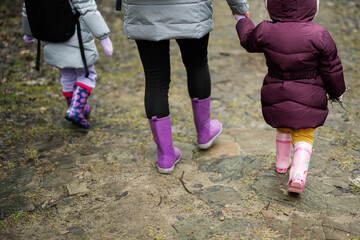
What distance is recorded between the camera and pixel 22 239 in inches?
96.3

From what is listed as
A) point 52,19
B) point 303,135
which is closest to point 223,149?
point 303,135

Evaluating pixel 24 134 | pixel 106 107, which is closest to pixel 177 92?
pixel 106 107

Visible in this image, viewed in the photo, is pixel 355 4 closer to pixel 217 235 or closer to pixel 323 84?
pixel 323 84

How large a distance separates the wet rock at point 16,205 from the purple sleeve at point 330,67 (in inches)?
81.0

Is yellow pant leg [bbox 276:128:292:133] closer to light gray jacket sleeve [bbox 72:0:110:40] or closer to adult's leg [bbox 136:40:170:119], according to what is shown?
adult's leg [bbox 136:40:170:119]

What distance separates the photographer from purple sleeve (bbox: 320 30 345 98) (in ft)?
8.21

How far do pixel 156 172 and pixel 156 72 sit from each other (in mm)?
778

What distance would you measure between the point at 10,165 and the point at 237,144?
6.09 ft

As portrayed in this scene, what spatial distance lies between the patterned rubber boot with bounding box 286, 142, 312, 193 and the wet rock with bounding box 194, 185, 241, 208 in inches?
14.3

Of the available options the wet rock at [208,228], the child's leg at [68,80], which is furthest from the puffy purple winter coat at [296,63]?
the child's leg at [68,80]

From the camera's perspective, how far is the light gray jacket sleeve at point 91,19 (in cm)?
331

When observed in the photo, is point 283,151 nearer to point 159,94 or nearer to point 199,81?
point 199,81

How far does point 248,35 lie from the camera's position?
2.77 m

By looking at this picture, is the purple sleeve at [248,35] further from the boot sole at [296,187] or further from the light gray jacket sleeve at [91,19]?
the light gray jacket sleeve at [91,19]
